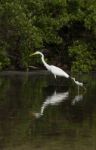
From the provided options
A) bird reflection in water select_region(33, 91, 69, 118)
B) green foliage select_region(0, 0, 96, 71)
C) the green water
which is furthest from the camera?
green foliage select_region(0, 0, 96, 71)

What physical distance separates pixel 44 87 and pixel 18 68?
8.64 m

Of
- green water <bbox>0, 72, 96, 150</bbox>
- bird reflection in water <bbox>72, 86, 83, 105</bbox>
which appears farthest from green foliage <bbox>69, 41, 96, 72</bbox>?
bird reflection in water <bbox>72, 86, 83, 105</bbox>

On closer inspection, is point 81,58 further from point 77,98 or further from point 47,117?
point 47,117

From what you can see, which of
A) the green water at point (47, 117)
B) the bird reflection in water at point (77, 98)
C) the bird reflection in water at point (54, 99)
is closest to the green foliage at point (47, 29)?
the green water at point (47, 117)

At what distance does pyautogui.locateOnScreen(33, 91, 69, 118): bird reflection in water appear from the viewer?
13.9 metres

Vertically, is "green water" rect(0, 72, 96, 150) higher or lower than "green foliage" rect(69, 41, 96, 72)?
lower

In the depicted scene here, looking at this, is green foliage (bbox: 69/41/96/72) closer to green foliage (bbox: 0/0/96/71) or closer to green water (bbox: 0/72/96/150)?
green foliage (bbox: 0/0/96/71)

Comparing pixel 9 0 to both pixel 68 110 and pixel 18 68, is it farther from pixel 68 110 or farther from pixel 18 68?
pixel 68 110

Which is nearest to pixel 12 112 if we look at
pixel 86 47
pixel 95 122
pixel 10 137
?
pixel 95 122

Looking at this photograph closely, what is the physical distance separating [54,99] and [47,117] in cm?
363

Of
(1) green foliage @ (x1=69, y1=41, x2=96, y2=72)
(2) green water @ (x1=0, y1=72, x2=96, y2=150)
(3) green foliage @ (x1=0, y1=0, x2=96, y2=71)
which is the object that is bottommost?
(2) green water @ (x1=0, y1=72, x2=96, y2=150)

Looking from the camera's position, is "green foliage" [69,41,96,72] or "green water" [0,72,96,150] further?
"green foliage" [69,41,96,72]

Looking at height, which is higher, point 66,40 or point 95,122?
point 66,40

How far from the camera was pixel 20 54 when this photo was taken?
95.9 ft
